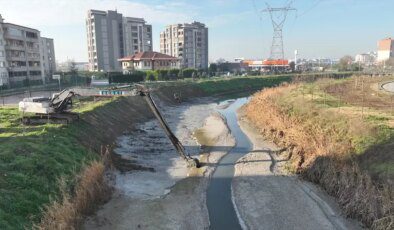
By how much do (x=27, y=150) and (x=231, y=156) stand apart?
657 inches

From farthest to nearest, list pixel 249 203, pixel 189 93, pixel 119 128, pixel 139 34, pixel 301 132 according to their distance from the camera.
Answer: pixel 139 34 < pixel 189 93 < pixel 119 128 < pixel 301 132 < pixel 249 203

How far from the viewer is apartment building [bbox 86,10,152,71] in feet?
493

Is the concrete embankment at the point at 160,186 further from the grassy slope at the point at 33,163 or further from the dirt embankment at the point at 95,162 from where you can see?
the grassy slope at the point at 33,163

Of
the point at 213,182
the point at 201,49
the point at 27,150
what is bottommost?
the point at 213,182

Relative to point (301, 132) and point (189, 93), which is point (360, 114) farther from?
point (189, 93)

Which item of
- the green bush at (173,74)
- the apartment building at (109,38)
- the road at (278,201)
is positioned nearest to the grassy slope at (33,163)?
the road at (278,201)

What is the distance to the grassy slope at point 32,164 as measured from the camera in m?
16.6

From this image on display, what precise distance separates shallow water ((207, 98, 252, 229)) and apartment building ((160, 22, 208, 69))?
14370 centimetres

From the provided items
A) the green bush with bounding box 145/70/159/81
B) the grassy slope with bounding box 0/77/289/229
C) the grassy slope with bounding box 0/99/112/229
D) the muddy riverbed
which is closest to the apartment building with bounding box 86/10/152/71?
the green bush with bounding box 145/70/159/81

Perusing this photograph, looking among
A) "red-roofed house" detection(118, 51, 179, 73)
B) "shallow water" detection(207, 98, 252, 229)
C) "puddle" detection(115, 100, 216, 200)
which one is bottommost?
"shallow water" detection(207, 98, 252, 229)

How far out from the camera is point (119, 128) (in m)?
39.2

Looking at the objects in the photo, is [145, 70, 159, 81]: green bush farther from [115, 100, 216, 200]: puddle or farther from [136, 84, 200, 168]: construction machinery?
[136, 84, 200, 168]: construction machinery

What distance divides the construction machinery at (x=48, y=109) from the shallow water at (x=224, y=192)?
520 inches

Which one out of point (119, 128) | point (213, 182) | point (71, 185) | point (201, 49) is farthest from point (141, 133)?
point (201, 49)
